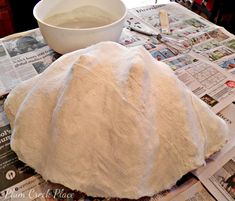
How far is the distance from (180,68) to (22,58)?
466 mm

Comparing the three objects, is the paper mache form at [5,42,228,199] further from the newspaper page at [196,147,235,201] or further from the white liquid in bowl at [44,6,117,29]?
the white liquid in bowl at [44,6,117,29]

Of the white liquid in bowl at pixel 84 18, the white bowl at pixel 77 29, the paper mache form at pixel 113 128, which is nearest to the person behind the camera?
the paper mache form at pixel 113 128

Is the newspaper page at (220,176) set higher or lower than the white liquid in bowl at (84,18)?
lower

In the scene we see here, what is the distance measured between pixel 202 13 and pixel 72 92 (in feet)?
4.42

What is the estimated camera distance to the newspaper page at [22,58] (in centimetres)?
61

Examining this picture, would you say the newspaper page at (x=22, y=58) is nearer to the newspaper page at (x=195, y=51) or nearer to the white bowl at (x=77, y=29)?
the white bowl at (x=77, y=29)

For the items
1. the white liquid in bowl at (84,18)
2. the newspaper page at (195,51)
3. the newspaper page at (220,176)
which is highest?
the white liquid in bowl at (84,18)

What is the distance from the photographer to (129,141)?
0.34 metres

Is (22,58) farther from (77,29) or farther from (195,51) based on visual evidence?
(195,51)

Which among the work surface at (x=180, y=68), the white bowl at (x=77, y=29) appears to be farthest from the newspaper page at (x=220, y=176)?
the white bowl at (x=77, y=29)

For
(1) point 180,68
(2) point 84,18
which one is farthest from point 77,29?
(1) point 180,68

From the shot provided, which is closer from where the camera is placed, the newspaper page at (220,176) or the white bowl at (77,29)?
the newspaper page at (220,176)

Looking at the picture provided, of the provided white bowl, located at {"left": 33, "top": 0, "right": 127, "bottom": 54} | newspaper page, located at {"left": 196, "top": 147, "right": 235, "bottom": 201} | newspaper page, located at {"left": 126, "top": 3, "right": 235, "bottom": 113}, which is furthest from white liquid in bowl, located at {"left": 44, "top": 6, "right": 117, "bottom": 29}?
newspaper page, located at {"left": 196, "top": 147, "right": 235, "bottom": 201}

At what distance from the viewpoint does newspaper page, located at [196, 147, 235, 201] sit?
0.42 meters
